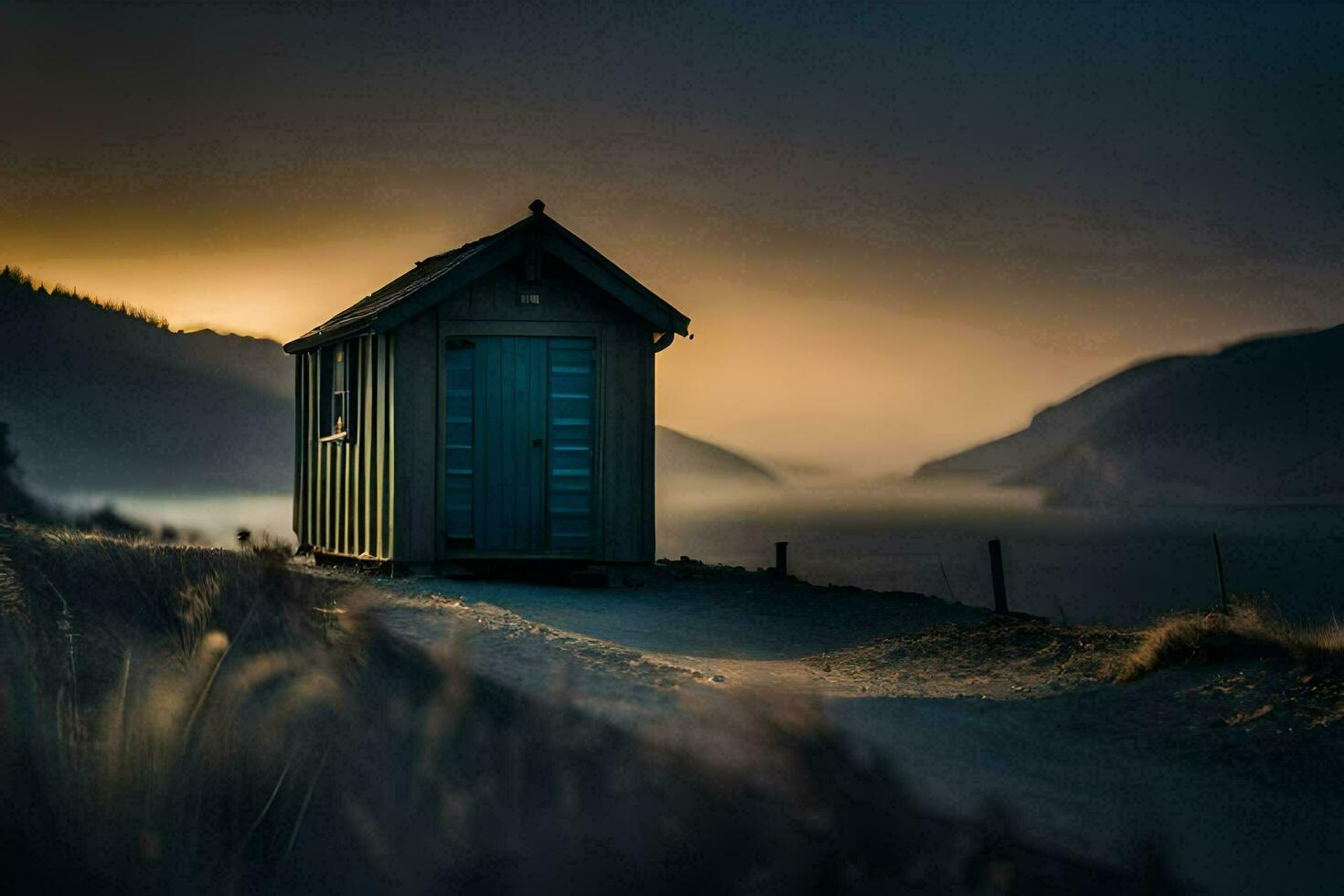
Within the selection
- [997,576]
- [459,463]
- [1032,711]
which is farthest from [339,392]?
[1032,711]

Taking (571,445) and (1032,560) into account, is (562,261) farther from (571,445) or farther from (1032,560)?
(1032,560)

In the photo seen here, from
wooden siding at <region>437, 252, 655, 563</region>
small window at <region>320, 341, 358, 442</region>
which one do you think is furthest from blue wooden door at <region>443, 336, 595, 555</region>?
small window at <region>320, 341, 358, 442</region>

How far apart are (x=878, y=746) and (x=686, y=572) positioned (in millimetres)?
12987

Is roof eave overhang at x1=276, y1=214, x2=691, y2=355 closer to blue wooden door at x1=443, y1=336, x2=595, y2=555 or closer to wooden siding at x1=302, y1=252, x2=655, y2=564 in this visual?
wooden siding at x1=302, y1=252, x2=655, y2=564

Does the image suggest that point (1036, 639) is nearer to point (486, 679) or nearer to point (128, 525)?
point (486, 679)

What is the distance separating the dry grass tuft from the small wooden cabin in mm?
7639

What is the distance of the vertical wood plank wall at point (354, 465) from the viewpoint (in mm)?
16453

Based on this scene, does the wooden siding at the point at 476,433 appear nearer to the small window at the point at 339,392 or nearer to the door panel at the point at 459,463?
the door panel at the point at 459,463

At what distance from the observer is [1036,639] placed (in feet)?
42.0

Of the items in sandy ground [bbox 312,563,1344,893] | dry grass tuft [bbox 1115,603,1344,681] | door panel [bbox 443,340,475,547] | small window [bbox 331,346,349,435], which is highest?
small window [bbox 331,346,349,435]

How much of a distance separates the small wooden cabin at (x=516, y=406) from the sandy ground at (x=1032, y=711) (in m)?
2.28

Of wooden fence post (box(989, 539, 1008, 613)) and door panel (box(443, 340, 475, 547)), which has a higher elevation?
door panel (box(443, 340, 475, 547))

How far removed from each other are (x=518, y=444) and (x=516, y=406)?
1.58 ft

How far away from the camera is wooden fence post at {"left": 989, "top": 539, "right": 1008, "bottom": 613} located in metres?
17.1
